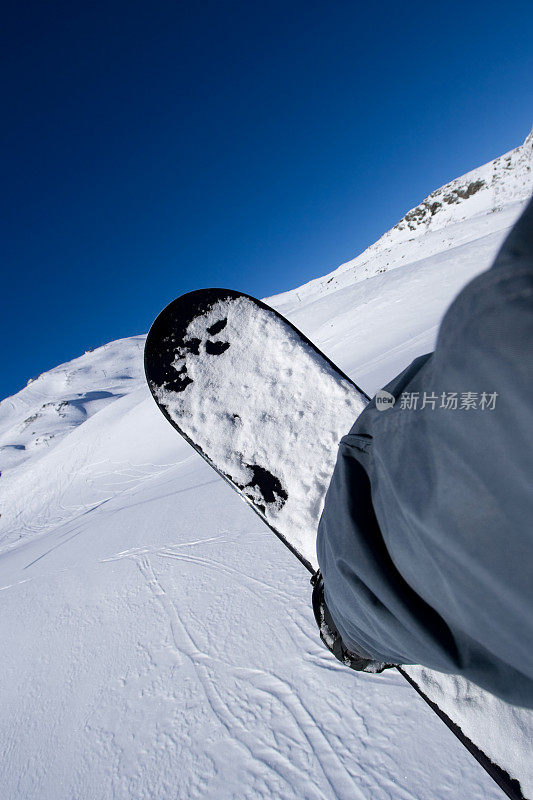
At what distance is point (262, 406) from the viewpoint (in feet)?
7.44

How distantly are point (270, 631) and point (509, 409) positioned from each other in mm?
2009

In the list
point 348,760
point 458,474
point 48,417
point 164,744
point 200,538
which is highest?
point 48,417

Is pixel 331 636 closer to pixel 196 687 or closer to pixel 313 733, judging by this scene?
pixel 313 733

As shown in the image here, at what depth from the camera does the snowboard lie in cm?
184

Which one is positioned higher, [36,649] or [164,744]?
[36,649]

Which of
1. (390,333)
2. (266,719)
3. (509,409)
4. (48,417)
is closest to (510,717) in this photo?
(266,719)

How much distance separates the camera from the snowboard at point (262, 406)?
6.02 feet

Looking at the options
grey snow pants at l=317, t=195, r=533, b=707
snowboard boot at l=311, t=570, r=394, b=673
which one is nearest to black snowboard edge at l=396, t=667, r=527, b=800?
snowboard boot at l=311, t=570, r=394, b=673

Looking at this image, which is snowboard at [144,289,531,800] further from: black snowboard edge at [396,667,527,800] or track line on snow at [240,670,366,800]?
track line on snow at [240,670,366,800]

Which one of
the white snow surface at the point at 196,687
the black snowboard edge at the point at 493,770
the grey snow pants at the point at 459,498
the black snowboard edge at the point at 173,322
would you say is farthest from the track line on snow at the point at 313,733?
the black snowboard edge at the point at 173,322

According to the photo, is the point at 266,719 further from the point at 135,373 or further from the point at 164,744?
the point at 135,373

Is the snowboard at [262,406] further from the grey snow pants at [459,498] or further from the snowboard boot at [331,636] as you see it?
the grey snow pants at [459,498]

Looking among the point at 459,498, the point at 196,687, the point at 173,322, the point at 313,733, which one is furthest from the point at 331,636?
the point at 173,322

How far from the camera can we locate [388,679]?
5.32 feet
